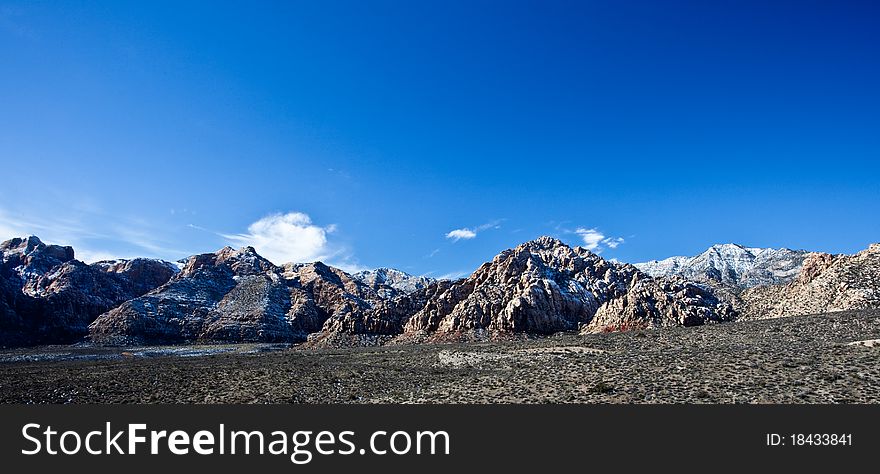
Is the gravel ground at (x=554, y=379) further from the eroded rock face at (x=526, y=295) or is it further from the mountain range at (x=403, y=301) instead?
the eroded rock face at (x=526, y=295)

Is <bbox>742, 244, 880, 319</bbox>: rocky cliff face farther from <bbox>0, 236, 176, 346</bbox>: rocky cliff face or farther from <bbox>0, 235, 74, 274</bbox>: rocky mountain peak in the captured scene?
<bbox>0, 235, 74, 274</bbox>: rocky mountain peak

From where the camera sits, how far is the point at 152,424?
15070mm

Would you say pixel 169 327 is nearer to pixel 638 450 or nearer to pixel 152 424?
pixel 152 424

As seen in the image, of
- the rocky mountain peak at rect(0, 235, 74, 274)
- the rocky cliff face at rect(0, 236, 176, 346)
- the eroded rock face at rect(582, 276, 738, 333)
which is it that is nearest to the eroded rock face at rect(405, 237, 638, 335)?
the eroded rock face at rect(582, 276, 738, 333)

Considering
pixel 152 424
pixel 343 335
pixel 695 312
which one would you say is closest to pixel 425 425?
pixel 152 424

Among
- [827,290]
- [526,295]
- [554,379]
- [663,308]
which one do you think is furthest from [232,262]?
[827,290]

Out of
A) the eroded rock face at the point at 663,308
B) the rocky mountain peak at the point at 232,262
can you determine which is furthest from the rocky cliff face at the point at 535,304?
the rocky mountain peak at the point at 232,262

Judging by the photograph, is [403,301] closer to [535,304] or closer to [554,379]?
[535,304]

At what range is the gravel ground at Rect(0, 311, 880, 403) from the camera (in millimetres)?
23625

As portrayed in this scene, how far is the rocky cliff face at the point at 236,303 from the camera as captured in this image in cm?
12019

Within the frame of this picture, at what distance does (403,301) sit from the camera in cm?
12188

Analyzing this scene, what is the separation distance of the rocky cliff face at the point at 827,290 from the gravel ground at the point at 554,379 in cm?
2993

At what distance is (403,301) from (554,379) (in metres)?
94.3

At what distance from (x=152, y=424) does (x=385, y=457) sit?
26.1ft
